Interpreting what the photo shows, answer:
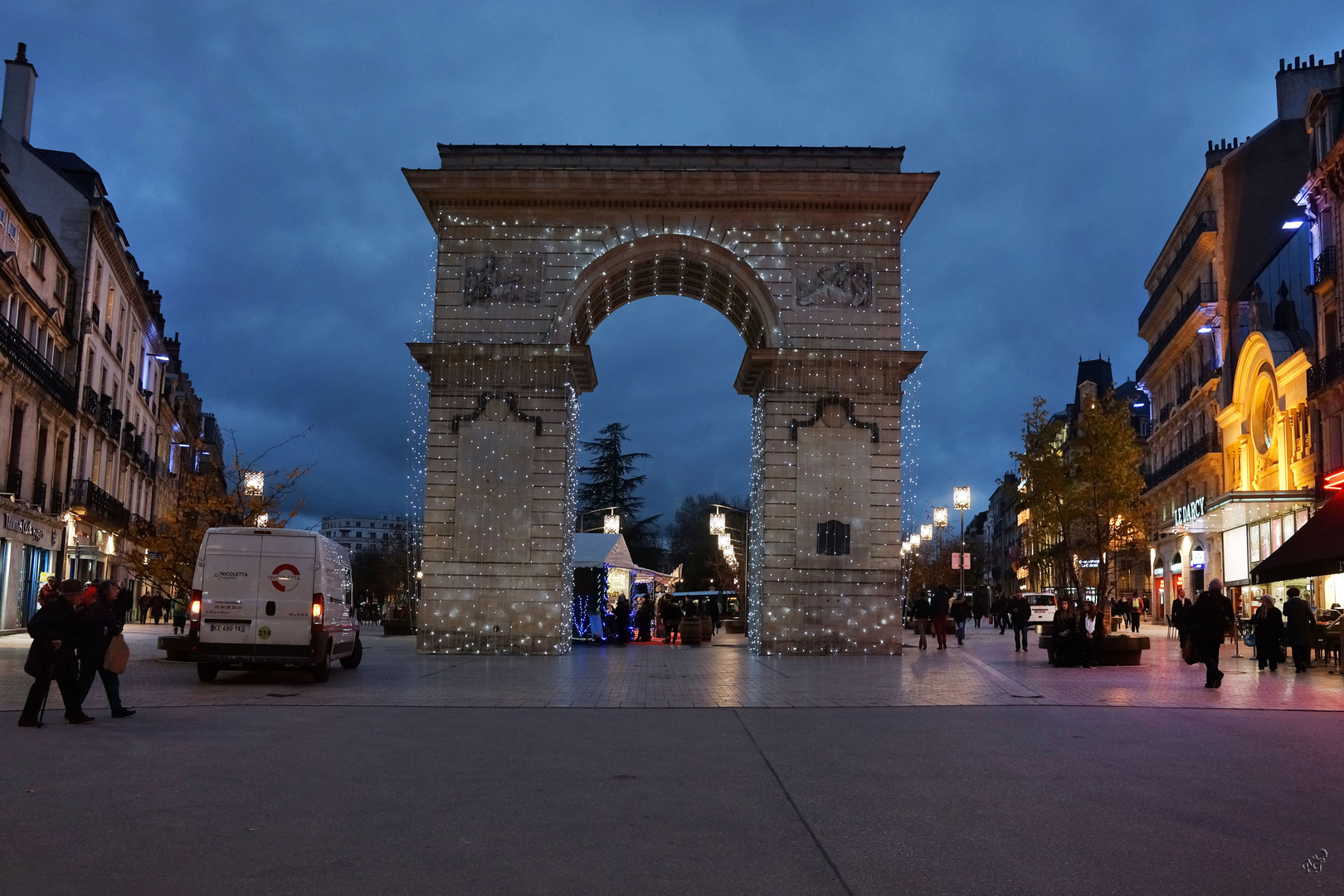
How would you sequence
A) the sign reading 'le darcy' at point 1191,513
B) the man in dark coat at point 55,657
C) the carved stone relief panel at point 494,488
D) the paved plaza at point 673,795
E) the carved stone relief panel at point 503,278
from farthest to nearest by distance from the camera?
the sign reading 'le darcy' at point 1191,513
the carved stone relief panel at point 503,278
the carved stone relief panel at point 494,488
the man in dark coat at point 55,657
the paved plaza at point 673,795

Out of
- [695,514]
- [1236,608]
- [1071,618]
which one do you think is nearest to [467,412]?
[1071,618]

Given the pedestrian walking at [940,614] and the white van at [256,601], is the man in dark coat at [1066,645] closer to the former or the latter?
the pedestrian walking at [940,614]

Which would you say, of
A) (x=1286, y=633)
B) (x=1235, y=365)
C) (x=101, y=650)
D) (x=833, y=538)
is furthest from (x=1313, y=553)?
(x=1235, y=365)

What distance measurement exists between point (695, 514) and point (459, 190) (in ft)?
261

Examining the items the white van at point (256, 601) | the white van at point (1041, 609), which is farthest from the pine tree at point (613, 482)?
the white van at point (256, 601)

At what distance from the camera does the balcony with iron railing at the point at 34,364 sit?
103 feet

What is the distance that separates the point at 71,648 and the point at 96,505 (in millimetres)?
32513

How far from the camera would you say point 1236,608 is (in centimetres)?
4394

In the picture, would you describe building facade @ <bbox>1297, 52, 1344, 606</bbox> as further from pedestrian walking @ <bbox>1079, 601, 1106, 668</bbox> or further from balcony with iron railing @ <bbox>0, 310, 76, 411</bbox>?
balcony with iron railing @ <bbox>0, 310, 76, 411</bbox>

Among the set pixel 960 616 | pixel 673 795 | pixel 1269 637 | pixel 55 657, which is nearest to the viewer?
pixel 673 795

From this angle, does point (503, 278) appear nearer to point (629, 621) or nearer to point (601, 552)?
point (601, 552)

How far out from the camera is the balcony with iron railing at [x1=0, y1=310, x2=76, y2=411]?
3125cm

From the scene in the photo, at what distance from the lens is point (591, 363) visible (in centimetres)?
2920

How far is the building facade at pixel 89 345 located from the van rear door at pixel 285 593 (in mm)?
15876
